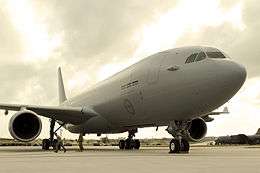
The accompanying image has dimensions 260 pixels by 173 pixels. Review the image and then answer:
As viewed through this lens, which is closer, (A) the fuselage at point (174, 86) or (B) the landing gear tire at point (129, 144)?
(A) the fuselage at point (174, 86)

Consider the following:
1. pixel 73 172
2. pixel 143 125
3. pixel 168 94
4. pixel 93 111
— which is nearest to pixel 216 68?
pixel 168 94

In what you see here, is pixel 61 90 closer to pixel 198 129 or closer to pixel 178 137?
pixel 198 129

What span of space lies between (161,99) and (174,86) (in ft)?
3.84

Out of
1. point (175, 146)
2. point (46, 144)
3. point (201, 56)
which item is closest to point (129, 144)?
point (46, 144)

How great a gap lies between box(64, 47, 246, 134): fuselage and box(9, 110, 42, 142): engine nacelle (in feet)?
14.7

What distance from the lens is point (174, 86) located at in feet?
57.1

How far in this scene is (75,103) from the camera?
103ft

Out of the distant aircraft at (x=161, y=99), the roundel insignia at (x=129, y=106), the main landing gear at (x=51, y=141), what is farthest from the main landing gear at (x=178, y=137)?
the main landing gear at (x=51, y=141)

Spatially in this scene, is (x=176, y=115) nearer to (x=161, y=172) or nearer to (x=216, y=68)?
(x=216, y=68)

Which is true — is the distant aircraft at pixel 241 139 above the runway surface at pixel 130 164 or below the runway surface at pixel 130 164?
above

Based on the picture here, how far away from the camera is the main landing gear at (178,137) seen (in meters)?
17.3

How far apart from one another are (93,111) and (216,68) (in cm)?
1175

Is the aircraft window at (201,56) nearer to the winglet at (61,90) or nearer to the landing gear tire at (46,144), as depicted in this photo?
the landing gear tire at (46,144)

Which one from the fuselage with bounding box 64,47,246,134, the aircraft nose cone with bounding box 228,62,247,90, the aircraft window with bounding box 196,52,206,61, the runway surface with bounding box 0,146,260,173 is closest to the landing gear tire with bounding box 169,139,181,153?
the fuselage with bounding box 64,47,246,134
